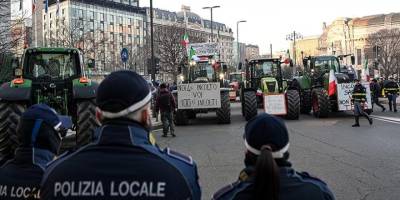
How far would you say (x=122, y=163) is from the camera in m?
2.45

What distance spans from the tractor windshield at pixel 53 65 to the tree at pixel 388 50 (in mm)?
69631

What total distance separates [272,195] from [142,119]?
0.76 metres

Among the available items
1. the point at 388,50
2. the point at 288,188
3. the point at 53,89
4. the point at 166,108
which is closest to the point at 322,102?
the point at 166,108

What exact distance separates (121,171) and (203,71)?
860 inches

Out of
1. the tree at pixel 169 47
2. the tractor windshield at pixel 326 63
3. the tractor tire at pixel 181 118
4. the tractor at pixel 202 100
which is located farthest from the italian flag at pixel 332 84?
the tree at pixel 169 47

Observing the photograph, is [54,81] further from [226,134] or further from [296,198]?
[296,198]

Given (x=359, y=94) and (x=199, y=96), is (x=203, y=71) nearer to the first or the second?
(x=199, y=96)

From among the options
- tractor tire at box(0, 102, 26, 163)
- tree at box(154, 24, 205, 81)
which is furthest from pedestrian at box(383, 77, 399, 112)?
tree at box(154, 24, 205, 81)

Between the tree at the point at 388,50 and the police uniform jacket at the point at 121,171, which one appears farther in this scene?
the tree at the point at 388,50

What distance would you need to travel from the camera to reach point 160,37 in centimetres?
5903

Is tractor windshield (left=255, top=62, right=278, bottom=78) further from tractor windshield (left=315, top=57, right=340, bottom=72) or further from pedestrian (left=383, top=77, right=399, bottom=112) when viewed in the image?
pedestrian (left=383, top=77, right=399, bottom=112)

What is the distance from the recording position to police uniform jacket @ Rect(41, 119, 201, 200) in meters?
2.42

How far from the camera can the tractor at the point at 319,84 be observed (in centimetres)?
2117

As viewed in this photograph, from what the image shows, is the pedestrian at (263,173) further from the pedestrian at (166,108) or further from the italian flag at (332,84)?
the italian flag at (332,84)
